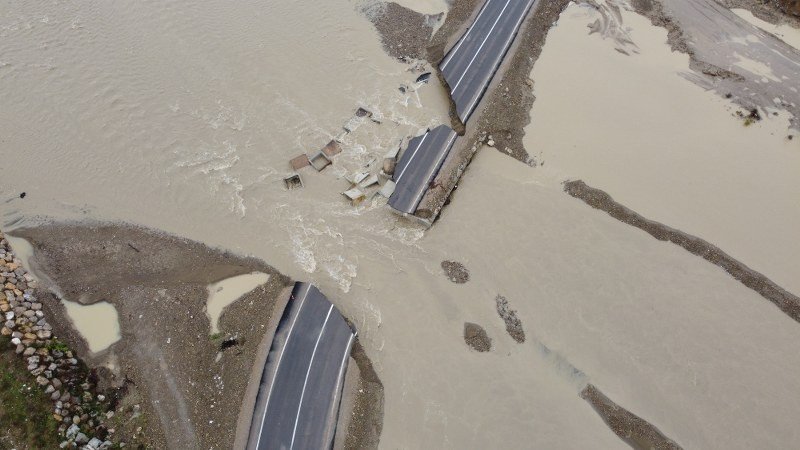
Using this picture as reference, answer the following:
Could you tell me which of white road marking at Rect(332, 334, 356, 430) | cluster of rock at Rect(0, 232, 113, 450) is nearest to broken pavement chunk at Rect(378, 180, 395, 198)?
white road marking at Rect(332, 334, 356, 430)

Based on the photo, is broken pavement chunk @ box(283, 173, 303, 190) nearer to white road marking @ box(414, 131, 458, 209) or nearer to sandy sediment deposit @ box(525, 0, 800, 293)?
white road marking @ box(414, 131, 458, 209)

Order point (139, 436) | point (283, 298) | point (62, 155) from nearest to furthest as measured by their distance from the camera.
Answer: point (139, 436)
point (283, 298)
point (62, 155)

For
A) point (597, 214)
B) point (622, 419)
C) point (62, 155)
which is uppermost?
point (597, 214)

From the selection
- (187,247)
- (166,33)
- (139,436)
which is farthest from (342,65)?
(139,436)

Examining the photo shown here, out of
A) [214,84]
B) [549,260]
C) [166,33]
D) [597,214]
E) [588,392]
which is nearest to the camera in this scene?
[588,392]

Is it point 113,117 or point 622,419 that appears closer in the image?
point 622,419

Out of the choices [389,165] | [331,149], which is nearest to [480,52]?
[389,165]

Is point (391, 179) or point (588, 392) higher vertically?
point (391, 179)

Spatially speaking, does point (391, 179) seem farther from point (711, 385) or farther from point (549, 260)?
point (711, 385)
